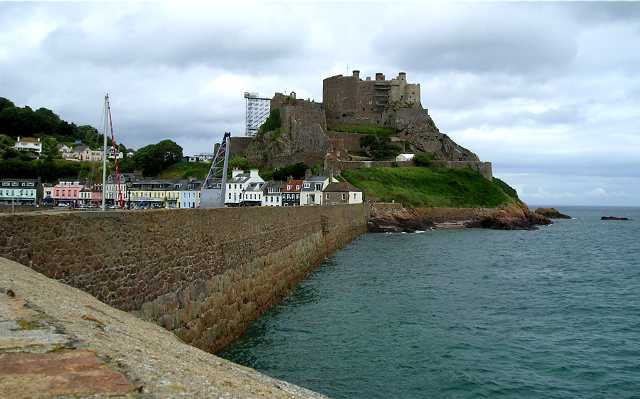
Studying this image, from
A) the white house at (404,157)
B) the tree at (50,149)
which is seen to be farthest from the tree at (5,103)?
the white house at (404,157)

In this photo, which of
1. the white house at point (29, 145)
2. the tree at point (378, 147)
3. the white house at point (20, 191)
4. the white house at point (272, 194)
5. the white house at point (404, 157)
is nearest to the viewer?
the white house at point (20, 191)

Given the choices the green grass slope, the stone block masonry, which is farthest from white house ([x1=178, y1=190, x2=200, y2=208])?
the stone block masonry

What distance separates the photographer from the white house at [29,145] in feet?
367

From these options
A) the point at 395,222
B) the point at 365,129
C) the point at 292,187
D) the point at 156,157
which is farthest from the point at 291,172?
the point at 156,157

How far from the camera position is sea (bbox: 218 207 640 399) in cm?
1561

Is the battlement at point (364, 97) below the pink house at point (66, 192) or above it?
above

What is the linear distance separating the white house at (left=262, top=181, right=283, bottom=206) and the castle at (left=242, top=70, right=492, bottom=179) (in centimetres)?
1923

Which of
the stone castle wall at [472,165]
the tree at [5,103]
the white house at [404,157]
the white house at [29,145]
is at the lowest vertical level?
the stone castle wall at [472,165]

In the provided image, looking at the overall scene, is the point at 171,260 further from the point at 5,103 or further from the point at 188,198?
the point at 5,103

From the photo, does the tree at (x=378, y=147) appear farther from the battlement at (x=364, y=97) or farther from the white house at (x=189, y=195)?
the white house at (x=189, y=195)

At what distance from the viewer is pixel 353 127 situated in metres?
125

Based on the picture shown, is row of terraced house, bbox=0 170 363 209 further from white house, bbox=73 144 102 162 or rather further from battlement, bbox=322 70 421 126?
battlement, bbox=322 70 421 126

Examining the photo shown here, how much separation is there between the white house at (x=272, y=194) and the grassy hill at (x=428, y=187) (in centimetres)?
1713

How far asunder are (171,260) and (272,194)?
67.8 m
